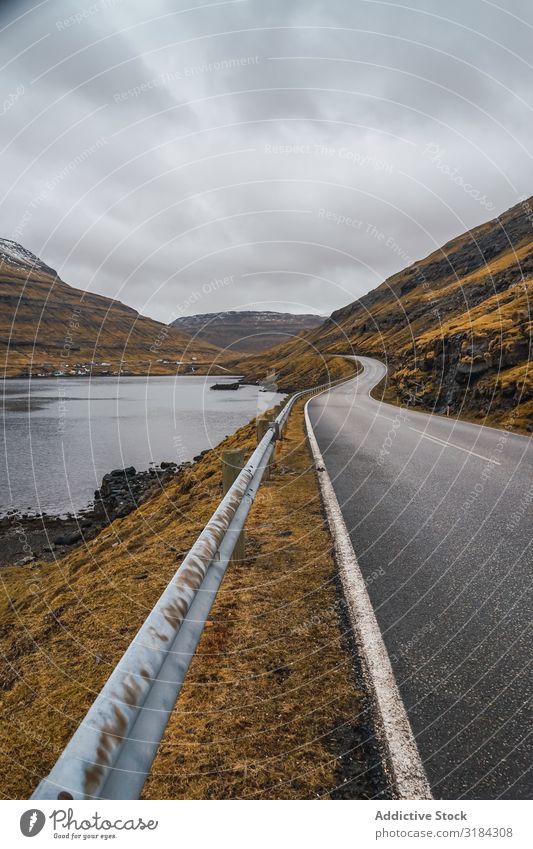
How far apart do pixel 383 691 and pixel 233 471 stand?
8.10 ft

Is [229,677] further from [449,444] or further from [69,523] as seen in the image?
[69,523]

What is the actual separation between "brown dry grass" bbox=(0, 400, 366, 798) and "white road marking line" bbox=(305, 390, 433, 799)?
0.47 ft

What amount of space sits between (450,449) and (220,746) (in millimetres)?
10458

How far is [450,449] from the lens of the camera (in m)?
11.6

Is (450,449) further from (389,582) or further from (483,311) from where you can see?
(483,311)

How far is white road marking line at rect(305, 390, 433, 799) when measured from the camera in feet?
7.02

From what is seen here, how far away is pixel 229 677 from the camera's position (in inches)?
116

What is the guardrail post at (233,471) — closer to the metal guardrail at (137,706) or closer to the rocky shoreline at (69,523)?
the metal guardrail at (137,706)

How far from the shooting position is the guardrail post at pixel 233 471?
4.62 meters

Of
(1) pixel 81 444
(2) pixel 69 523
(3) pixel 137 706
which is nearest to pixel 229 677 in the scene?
(3) pixel 137 706

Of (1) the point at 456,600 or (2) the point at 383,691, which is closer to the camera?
(2) the point at 383,691
